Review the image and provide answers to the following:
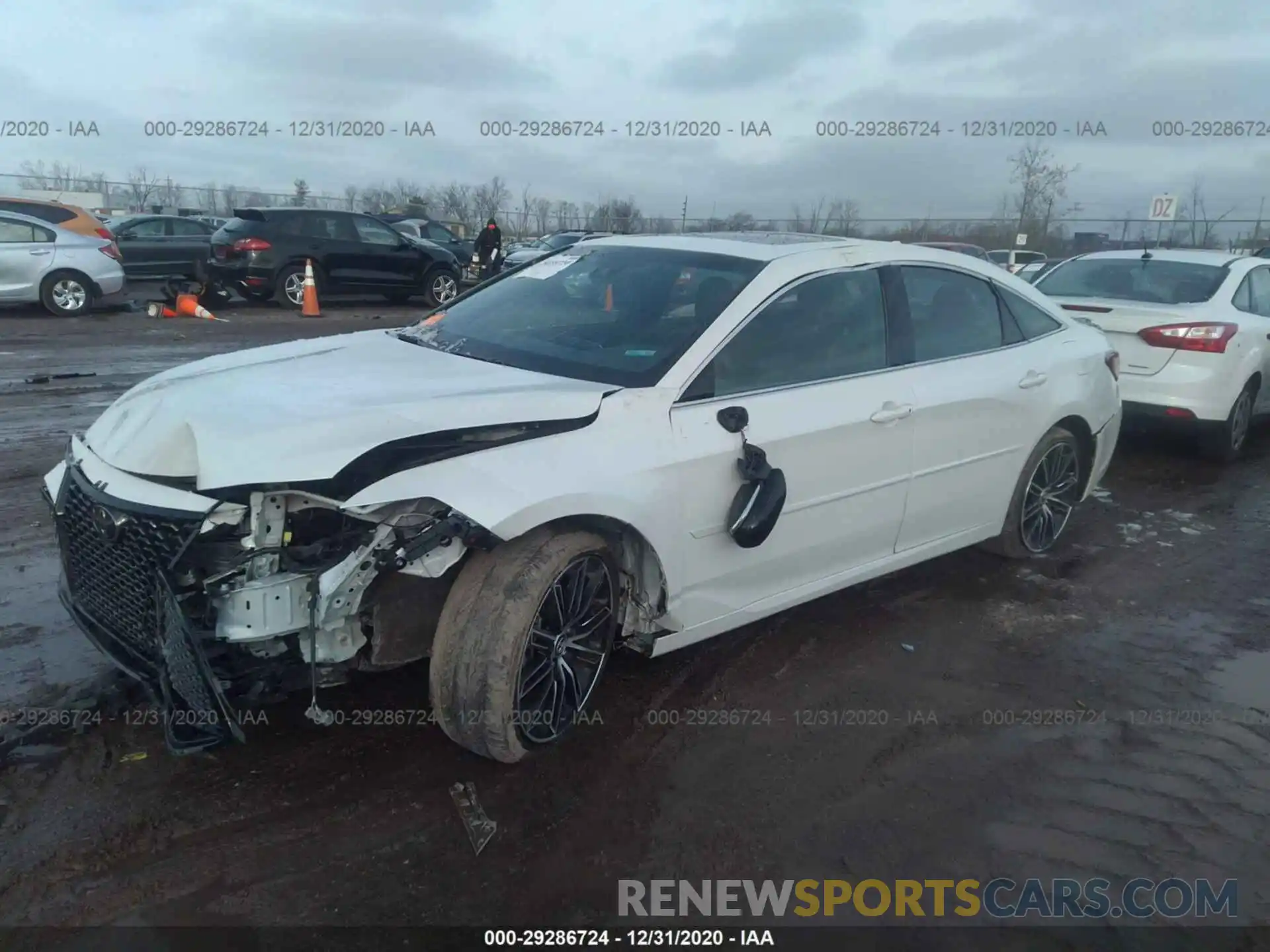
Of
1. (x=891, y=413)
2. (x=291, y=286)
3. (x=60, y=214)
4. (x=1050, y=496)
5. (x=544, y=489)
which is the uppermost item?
(x=60, y=214)

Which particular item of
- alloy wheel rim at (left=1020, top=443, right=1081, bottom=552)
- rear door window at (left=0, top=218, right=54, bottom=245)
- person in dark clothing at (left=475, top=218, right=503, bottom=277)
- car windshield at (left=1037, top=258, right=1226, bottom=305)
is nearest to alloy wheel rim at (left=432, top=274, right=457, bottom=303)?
person in dark clothing at (left=475, top=218, right=503, bottom=277)

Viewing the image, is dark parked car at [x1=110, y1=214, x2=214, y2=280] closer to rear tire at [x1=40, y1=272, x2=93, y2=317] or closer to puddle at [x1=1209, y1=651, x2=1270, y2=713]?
rear tire at [x1=40, y1=272, x2=93, y2=317]

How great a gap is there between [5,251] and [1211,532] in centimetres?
1479

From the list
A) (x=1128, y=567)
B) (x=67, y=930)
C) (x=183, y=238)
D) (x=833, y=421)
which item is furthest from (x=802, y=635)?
(x=183, y=238)

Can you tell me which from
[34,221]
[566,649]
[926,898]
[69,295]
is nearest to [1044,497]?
[926,898]

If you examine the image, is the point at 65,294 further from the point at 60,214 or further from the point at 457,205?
the point at 457,205

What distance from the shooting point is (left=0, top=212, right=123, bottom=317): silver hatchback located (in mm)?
13281

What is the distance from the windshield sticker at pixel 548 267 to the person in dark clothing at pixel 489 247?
644 inches

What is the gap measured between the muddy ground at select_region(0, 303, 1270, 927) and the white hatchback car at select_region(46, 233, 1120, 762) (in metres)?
0.31

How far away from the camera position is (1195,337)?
23.5 ft

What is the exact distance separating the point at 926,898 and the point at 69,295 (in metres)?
14.9

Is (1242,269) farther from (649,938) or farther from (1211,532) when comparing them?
(649,938)

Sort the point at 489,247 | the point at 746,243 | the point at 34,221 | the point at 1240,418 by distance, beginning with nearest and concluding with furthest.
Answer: the point at 746,243, the point at 1240,418, the point at 34,221, the point at 489,247

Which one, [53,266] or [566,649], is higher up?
[53,266]
